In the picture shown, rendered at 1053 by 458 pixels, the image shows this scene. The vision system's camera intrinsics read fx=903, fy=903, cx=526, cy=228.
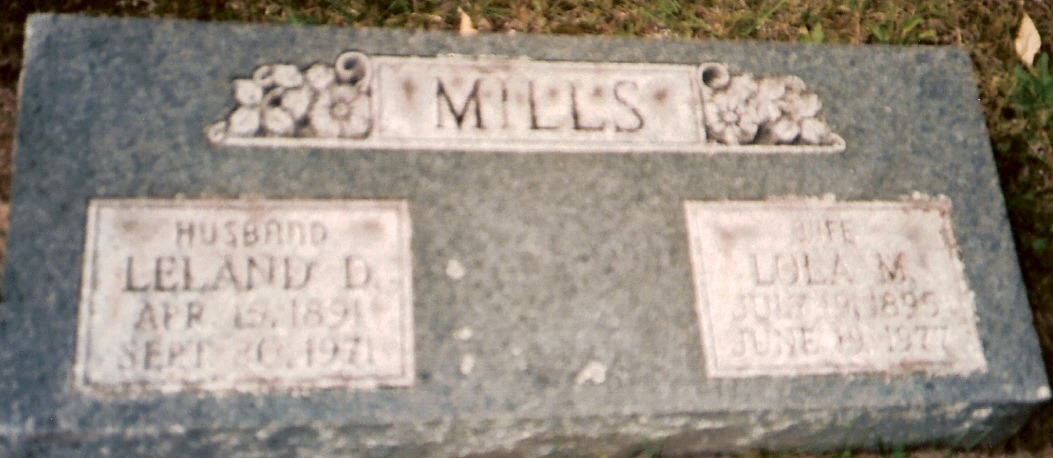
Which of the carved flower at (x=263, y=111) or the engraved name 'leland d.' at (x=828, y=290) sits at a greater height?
the carved flower at (x=263, y=111)

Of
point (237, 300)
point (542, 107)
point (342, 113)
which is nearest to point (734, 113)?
point (542, 107)

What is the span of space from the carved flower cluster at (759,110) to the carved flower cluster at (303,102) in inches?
31.7

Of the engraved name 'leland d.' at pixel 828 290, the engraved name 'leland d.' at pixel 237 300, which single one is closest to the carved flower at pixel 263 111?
the engraved name 'leland d.' at pixel 237 300

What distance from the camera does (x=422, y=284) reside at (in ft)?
6.20

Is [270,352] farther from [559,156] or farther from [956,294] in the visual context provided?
[956,294]

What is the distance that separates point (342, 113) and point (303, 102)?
0.09 m

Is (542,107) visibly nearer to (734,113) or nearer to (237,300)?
(734,113)

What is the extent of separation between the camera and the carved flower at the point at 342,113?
1.97 metres

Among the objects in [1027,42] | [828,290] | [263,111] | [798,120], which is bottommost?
[828,290]

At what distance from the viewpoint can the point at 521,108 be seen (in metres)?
2.07

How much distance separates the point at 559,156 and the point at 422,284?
0.43 metres

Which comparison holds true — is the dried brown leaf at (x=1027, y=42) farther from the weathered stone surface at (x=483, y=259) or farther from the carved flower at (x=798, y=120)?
the carved flower at (x=798, y=120)

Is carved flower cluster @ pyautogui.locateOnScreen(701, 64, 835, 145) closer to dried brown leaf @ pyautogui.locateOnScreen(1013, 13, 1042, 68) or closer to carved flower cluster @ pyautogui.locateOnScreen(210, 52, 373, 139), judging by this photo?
carved flower cluster @ pyautogui.locateOnScreen(210, 52, 373, 139)

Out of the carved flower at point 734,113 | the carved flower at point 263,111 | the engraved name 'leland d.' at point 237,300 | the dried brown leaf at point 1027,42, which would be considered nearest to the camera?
the engraved name 'leland d.' at point 237,300
